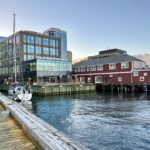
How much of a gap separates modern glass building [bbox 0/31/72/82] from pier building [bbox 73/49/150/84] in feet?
19.6

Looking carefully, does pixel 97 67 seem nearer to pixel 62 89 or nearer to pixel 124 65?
pixel 124 65

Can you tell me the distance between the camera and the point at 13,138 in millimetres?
8898

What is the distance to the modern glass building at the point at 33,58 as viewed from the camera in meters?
76.8

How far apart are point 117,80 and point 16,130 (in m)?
63.1

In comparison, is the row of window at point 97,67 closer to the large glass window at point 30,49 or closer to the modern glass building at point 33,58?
the modern glass building at point 33,58

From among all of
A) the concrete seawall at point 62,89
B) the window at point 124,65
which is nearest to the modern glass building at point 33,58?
the concrete seawall at point 62,89

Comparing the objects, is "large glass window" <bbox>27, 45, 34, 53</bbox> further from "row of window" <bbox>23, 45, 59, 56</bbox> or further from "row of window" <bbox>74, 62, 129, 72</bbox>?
"row of window" <bbox>74, 62, 129, 72</bbox>

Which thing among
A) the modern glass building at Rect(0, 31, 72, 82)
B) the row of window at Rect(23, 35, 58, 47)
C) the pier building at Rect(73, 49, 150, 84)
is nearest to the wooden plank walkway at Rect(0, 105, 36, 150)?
the pier building at Rect(73, 49, 150, 84)

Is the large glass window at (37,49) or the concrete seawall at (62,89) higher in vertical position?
the large glass window at (37,49)

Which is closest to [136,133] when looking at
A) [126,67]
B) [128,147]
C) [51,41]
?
[128,147]

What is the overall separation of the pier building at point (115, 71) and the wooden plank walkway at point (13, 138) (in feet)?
192

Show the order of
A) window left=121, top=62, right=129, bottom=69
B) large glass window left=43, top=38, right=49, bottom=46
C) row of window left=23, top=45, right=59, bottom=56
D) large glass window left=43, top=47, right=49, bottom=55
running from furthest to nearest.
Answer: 1. large glass window left=43, top=38, right=49, bottom=46
2. large glass window left=43, top=47, right=49, bottom=55
3. row of window left=23, top=45, right=59, bottom=56
4. window left=121, top=62, right=129, bottom=69

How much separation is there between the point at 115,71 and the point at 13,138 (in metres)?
64.8

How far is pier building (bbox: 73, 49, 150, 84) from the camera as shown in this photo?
218 feet
